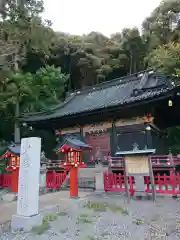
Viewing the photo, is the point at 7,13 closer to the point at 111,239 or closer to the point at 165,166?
the point at 111,239

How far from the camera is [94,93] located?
706 inches

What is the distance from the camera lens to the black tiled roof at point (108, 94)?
1285cm

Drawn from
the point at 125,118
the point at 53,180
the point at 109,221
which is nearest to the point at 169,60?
the point at 125,118

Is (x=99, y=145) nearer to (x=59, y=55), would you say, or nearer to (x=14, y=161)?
(x=14, y=161)

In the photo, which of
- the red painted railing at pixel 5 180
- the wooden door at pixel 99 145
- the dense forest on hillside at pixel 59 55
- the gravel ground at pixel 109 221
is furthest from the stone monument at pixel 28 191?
the wooden door at pixel 99 145

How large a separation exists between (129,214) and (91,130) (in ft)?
28.8

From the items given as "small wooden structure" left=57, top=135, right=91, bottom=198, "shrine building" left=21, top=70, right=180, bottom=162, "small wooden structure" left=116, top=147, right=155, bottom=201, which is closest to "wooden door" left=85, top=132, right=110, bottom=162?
"shrine building" left=21, top=70, right=180, bottom=162

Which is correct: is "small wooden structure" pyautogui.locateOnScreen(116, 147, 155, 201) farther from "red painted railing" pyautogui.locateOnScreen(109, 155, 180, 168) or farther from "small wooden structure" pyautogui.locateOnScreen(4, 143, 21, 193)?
"small wooden structure" pyautogui.locateOnScreen(4, 143, 21, 193)

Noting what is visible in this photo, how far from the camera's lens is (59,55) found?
29484 mm

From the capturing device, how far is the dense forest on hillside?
7649 millimetres

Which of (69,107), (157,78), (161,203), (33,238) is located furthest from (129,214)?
(69,107)

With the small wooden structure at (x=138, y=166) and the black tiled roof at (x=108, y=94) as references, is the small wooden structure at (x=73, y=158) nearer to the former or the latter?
the small wooden structure at (x=138, y=166)

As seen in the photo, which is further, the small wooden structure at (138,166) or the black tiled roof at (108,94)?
the black tiled roof at (108,94)

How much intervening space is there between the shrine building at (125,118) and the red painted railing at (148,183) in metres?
4.11
